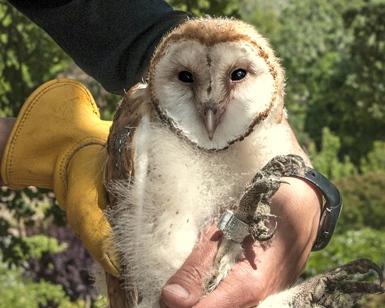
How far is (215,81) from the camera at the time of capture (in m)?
1.40

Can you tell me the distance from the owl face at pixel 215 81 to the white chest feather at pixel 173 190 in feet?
0.14

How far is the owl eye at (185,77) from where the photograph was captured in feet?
4.69

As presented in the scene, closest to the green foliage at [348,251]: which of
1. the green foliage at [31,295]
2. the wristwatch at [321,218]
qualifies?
the green foliage at [31,295]

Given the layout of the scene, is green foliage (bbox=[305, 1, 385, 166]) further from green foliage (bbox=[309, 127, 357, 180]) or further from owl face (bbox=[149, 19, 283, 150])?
owl face (bbox=[149, 19, 283, 150])

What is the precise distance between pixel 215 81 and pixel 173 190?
0.83 ft

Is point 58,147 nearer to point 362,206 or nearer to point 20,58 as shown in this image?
point 20,58

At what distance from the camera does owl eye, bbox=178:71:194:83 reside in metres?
1.43

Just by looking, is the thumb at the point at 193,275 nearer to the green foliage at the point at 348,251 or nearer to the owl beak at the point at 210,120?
the owl beak at the point at 210,120

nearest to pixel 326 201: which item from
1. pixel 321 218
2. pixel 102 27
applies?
pixel 321 218

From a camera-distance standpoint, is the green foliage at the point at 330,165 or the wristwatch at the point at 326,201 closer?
the wristwatch at the point at 326,201

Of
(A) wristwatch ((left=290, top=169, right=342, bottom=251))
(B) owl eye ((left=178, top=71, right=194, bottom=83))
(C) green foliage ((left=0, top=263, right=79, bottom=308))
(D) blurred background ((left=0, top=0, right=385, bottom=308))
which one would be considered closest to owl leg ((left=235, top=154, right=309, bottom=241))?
(A) wristwatch ((left=290, top=169, right=342, bottom=251))

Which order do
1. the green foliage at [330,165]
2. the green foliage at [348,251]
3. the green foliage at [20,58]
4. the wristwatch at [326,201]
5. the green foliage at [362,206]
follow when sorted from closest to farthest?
1. the wristwatch at [326,201]
2. the green foliage at [20,58]
3. the green foliage at [348,251]
4. the green foliage at [362,206]
5. the green foliage at [330,165]

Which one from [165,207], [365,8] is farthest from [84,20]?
[365,8]

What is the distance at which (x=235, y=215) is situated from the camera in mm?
1453
